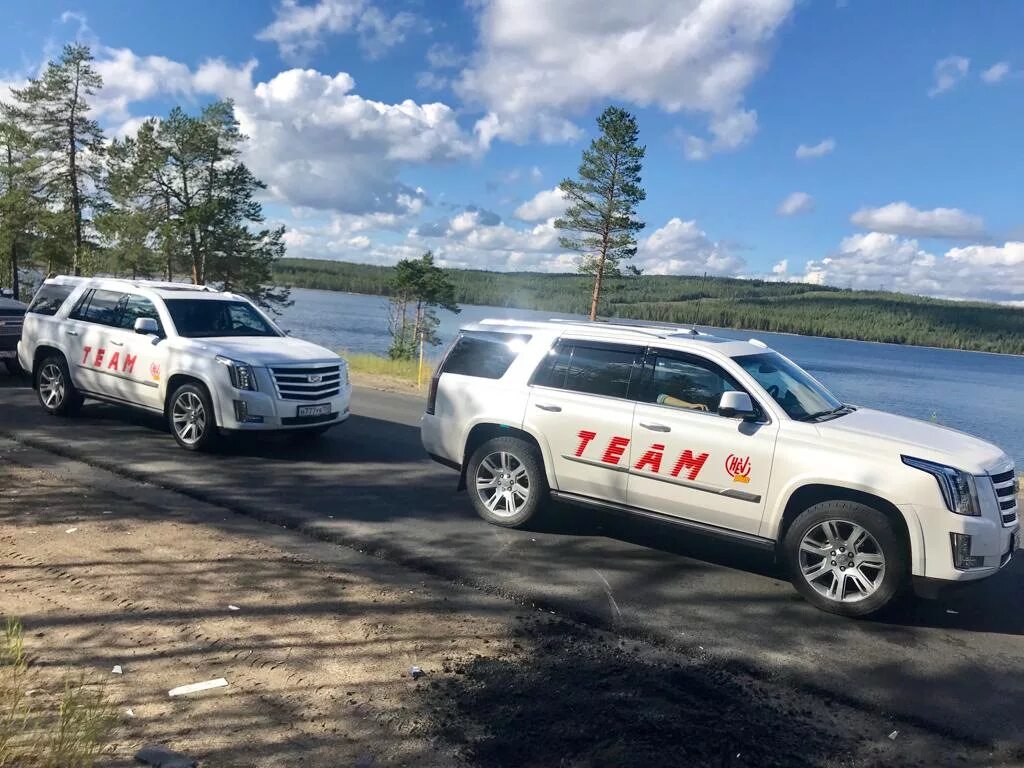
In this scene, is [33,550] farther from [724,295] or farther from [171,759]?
[724,295]

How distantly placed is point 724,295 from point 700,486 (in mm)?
115750

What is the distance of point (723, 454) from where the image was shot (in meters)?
5.68

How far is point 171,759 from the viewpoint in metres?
3.04

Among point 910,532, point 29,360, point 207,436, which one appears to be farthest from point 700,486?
point 29,360

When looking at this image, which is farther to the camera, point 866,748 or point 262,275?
point 262,275

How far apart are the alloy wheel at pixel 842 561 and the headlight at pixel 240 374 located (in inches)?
237

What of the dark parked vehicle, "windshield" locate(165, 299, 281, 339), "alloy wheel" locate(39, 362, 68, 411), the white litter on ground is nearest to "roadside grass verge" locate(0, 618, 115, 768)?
the white litter on ground

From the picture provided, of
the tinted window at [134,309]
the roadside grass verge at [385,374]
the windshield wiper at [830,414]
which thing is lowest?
the roadside grass verge at [385,374]

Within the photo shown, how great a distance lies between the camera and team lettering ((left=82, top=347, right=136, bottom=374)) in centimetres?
953

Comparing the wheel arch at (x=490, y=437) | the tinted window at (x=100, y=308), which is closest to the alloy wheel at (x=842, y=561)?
the wheel arch at (x=490, y=437)

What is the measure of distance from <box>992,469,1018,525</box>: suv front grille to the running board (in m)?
1.47

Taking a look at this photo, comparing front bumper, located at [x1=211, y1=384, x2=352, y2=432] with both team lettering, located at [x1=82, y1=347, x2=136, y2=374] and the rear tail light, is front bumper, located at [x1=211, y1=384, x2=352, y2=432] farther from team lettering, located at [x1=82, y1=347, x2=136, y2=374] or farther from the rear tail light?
the rear tail light

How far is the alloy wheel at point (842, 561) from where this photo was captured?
17.0ft

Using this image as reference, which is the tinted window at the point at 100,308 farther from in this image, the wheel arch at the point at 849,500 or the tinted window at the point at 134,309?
the wheel arch at the point at 849,500
